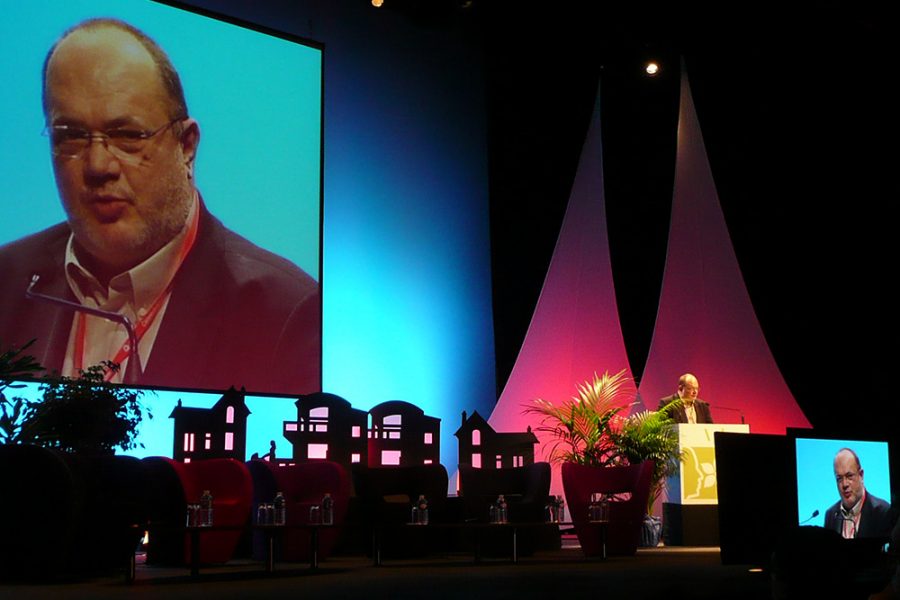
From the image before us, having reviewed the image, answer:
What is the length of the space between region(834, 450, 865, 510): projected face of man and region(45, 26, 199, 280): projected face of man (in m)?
6.30

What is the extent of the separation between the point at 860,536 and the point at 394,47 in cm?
856

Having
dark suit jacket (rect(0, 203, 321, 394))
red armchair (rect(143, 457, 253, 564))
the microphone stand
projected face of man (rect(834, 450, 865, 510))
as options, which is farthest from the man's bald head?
projected face of man (rect(834, 450, 865, 510))

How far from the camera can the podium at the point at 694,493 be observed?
7.82 meters

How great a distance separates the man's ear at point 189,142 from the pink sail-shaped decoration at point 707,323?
14.3 feet

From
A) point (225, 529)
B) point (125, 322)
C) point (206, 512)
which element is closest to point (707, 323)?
point (125, 322)

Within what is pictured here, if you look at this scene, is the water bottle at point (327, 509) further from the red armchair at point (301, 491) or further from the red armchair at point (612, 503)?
the red armchair at point (612, 503)

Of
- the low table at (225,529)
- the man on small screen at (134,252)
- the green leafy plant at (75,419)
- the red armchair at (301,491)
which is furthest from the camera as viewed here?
the man on small screen at (134,252)

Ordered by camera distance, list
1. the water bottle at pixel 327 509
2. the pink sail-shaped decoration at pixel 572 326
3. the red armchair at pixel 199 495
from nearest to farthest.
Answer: the red armchair at pixel 199 495 < the water bottle at pixel 327 509 < the pink sail-shaped decoration at pixel 572 326

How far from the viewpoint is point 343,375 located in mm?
9930

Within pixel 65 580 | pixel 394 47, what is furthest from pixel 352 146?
pixel 65 580

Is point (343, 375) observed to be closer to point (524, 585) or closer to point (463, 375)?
point (463, 375)

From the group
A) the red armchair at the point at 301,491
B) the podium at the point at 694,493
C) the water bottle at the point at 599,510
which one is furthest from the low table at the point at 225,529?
the podium at the point at 694,493

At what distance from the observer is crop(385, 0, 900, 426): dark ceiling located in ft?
27.4

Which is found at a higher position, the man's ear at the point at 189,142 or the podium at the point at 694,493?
the man's ear at the point at 189,142
